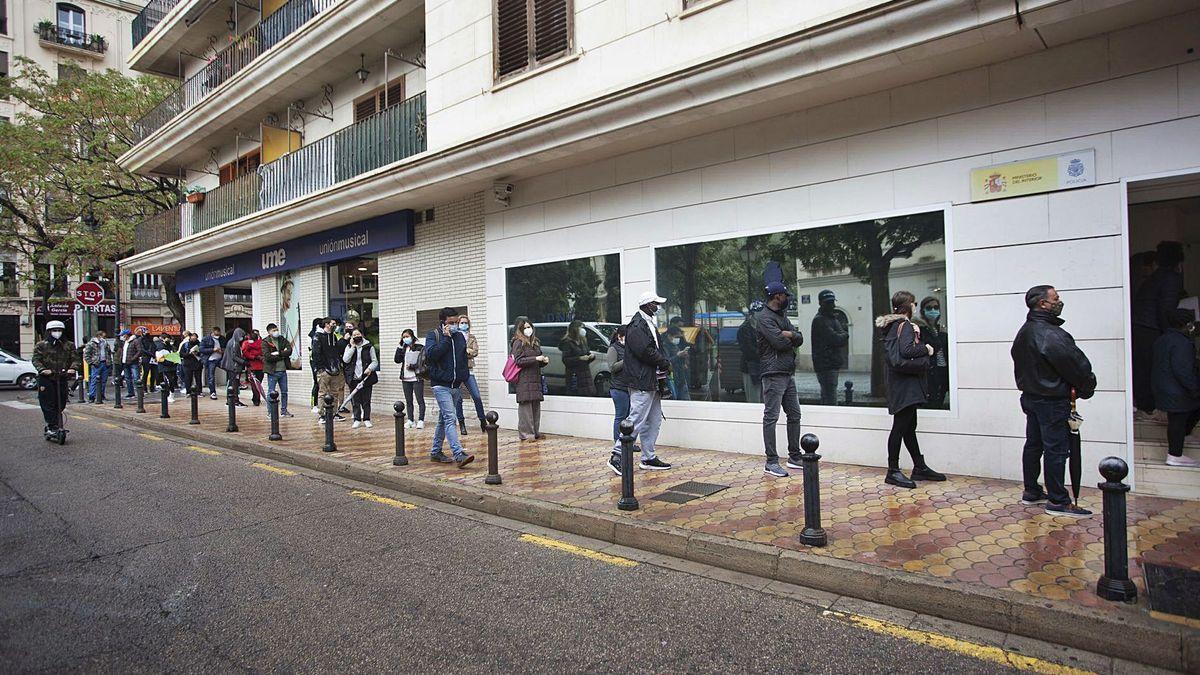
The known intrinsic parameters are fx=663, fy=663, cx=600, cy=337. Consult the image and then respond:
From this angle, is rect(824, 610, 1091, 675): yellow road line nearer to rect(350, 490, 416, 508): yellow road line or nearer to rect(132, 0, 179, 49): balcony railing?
rect(350, 490, 416, 508): yellow road line

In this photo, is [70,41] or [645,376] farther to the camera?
[70,41]

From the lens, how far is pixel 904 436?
248 inches

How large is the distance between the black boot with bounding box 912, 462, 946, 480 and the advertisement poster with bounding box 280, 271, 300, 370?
14.0 metres

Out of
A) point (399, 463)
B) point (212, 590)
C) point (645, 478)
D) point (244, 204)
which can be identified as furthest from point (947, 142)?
point (244, 204)

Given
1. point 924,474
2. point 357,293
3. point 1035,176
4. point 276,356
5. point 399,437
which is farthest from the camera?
point 357,293

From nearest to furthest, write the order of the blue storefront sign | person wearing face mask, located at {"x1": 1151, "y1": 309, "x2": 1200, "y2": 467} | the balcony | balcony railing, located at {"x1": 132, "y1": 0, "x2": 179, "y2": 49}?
person wearing face mask, located at {"x1": 1151, "y1": 309, "x2": 1200, "y2": 467} → the blue storefront sign → balcony railing, located at {"x1": 132, "y1": 0, "x2": 179, "y2": 49} → the balcony

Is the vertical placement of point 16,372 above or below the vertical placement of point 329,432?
above

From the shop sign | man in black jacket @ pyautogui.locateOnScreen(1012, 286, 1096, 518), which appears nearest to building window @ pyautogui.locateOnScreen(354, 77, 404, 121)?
the shop sign

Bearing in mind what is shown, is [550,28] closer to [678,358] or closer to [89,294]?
[678,358]

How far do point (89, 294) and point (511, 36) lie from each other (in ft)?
43.2

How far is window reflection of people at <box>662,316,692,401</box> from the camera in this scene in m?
8.77

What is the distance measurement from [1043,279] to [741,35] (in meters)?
4.02

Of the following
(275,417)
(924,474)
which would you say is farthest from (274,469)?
(924,474)

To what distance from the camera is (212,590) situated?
4316mm
